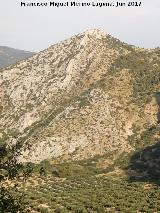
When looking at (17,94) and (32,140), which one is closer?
(32,140)

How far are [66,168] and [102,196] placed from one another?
23.1m

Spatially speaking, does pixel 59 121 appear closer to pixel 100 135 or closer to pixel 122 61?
pixel 100 135

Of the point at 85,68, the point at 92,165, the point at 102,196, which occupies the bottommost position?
the point at 92,165

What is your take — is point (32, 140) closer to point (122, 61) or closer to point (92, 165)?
point (92, 165)

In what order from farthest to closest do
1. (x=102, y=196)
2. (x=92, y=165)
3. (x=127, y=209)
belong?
(x=92, y=165), (x=102, y=196), (x=127, y=209)

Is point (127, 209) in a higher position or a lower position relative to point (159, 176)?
higher

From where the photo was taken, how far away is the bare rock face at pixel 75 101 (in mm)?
89125

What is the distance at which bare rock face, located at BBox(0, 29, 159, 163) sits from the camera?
292 ft

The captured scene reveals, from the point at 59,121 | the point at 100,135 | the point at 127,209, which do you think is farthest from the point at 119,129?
the point at 127,209

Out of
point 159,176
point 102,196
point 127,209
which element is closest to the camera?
point 127,209

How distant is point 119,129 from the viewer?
92312mm

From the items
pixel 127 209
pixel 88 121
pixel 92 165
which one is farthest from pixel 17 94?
pixel 127 209

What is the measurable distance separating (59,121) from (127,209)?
50.3 m

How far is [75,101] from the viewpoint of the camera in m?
102
